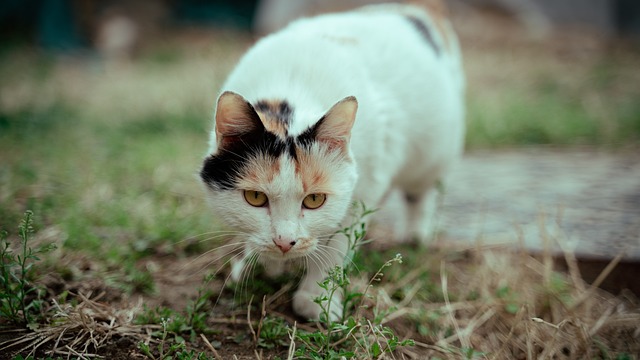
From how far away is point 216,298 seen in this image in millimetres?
2393

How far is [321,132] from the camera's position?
198cm

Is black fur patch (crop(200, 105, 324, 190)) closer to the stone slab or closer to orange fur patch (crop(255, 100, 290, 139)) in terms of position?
orange fur patch (crop(255, 100, 290, 139))

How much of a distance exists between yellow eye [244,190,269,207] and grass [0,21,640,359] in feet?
0.66

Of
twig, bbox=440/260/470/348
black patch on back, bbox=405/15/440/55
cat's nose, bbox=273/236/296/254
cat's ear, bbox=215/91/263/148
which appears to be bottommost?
twig, bbox=440/260/470/348

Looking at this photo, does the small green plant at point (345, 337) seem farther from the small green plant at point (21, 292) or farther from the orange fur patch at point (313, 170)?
the small green plant at point (21, 292)

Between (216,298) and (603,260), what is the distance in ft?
6.48

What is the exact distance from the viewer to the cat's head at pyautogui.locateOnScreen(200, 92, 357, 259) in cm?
191

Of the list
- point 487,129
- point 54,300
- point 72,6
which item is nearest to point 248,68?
point 54,300

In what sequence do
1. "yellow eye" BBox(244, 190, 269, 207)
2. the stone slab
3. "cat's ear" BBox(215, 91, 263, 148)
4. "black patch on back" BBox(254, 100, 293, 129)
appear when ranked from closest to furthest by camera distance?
"cat's ear" BBox(215, 91, 263, 148), "yellow eye" BBox(244, 190, 269, 207), "black patch on back" BBox(254, 100, 293, 129), the stone slab

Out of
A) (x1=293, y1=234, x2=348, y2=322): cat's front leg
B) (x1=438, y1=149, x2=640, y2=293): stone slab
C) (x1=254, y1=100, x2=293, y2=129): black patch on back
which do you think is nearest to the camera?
(x1=254, y1=100, x2=293, y2=129): black patch on back

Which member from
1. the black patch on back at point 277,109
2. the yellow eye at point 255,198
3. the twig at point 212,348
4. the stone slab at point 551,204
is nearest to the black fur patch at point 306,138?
the black patch on back at point 277,109

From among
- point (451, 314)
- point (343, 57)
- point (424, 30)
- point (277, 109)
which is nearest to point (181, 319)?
point (277, 109)

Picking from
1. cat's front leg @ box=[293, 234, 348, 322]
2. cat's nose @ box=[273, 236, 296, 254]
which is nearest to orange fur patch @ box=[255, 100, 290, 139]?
cat's nose @ box=[273, 236, 296, 254]

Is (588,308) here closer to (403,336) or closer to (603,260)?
(603,260)
